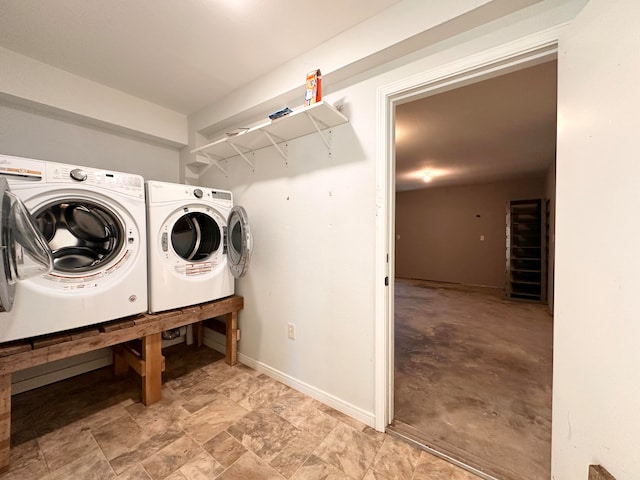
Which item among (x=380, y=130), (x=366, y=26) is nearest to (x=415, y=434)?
(x=380, y=130)

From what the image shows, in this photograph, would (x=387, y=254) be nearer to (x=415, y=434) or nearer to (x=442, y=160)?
(x=415, y=434)

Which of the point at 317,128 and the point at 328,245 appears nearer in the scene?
the point at 317,128

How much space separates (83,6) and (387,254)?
6.71ft

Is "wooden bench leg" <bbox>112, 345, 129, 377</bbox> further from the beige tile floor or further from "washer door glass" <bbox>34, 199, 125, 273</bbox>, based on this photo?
"washer door glass" <bbox>34, 199, 125, 273</bbox>

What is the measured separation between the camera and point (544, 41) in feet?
3.30

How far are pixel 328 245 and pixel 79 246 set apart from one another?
1608 millimetres

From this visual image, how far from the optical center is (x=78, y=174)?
1.32 m

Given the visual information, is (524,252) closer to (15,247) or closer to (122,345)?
(122,345)

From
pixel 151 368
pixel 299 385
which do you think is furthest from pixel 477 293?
pixel 151 368

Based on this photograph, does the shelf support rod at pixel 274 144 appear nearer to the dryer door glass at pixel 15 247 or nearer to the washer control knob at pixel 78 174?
the washer control knob at pixel 78 174

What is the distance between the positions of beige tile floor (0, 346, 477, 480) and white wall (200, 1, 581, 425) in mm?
207

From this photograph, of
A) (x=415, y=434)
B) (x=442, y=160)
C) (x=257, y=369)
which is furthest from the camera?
(x=442, y=160)

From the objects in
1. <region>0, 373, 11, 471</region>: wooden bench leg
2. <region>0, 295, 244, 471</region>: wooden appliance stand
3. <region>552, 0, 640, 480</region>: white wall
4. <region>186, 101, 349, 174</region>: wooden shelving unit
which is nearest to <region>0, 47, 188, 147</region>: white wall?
<region>186, 101, 349, 174</region>: wooden shelving unit

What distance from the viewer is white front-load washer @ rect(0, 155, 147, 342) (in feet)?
3.91
